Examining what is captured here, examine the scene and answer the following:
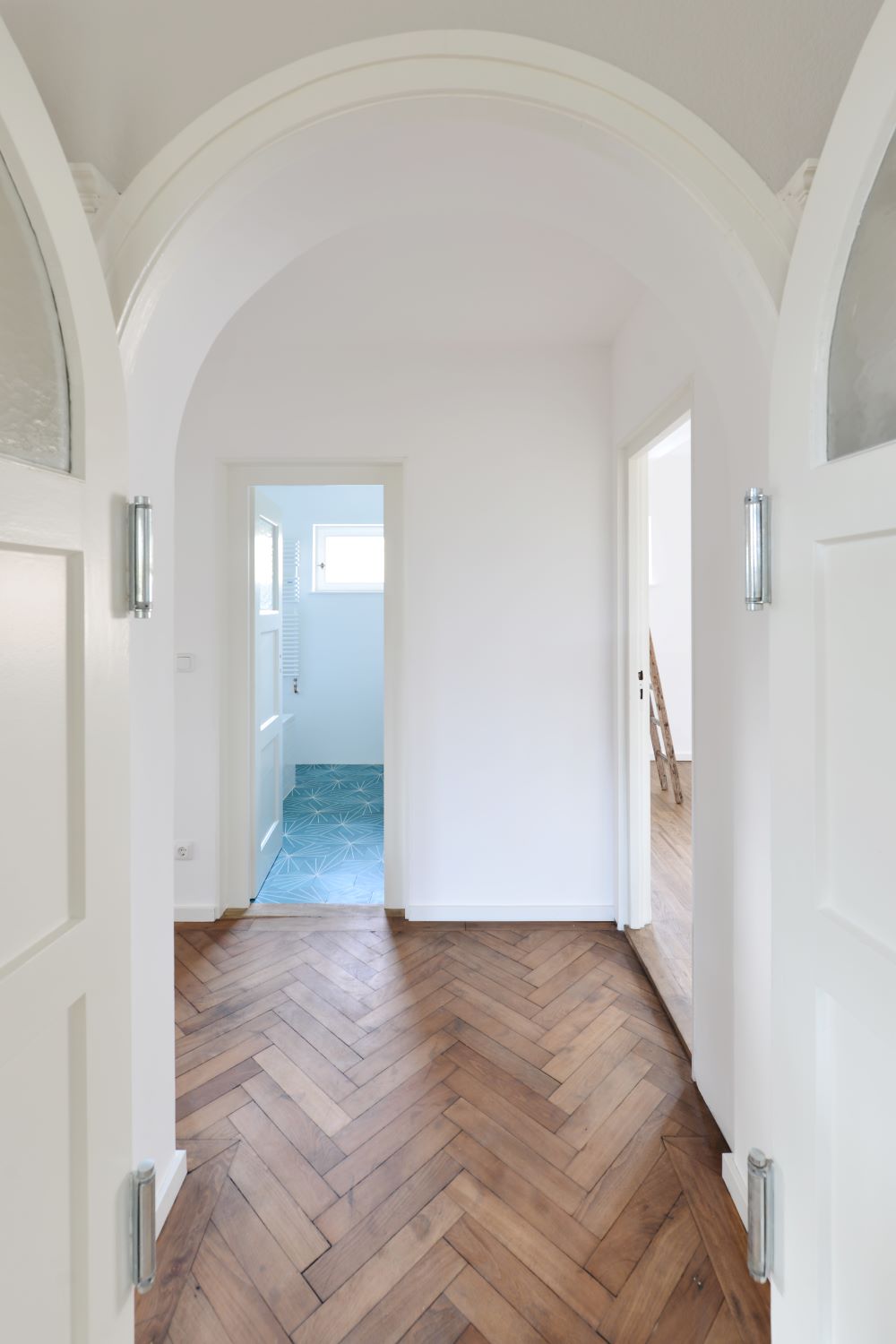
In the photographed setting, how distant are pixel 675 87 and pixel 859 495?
2.26 ft

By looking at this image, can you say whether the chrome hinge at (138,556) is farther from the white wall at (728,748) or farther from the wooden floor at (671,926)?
the wooden floor at (671,926)

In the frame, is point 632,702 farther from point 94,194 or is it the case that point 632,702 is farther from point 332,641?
point 332,641

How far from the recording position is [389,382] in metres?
2.85

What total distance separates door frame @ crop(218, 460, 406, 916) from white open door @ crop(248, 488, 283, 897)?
6 cm

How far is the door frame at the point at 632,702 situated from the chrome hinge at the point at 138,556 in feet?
7.39

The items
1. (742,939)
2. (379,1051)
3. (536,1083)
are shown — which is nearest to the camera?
(742,939)

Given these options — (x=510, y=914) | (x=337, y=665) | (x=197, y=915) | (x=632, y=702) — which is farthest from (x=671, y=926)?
(x=337, y=665)

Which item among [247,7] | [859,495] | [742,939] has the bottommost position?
[742,939]

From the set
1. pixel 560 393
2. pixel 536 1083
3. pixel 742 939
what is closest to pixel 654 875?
pixel 536 1083

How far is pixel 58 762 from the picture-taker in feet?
2.19

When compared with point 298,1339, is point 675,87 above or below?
above

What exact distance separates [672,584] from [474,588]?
3713mm

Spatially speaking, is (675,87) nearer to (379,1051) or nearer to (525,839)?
(379,1051)

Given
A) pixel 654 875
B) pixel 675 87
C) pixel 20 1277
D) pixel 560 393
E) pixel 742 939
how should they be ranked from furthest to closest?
pixel 654 875 → pixel 560 393 → pixel 742 939 → pixel 675 87 → pixel 20 1277
